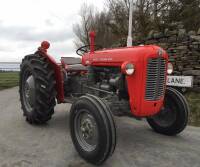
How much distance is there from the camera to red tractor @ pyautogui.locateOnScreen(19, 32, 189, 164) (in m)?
3.47

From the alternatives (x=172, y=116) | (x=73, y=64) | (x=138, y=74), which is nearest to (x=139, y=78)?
(x=138, y=74)

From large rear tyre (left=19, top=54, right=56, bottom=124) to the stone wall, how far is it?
474 cm

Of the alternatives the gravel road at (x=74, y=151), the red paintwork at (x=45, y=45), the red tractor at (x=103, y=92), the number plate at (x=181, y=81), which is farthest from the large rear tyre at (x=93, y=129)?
the number plate at (x=181, y=81)

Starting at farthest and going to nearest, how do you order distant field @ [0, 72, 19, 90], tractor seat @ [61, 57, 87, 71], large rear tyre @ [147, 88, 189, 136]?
distant field @ [0, 72, 19, 90] < tractor seat @ [61, 57, 87, 71] < large rear tyre @ [147, 88, 189, 136]

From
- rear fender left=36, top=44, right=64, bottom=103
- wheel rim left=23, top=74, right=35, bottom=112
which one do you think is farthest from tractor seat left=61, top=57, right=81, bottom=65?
wheel rim left=23, top=74, right=35, bottom=112

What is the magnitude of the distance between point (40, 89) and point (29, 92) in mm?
499

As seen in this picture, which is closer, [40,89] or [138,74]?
[138,74]

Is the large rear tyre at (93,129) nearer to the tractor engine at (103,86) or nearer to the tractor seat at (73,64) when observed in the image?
the tractor engine at (103,86)

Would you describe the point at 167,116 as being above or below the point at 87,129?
below

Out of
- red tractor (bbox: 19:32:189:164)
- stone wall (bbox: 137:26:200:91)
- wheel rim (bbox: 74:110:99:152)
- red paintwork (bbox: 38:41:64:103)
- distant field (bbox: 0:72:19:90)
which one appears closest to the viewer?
red tractor (bbox: 19:32:189:164)

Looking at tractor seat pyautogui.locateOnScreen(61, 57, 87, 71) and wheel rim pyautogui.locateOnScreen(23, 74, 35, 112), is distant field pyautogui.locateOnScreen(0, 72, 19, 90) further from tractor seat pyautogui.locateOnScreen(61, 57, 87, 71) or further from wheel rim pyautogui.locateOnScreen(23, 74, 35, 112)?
tractor seat pyautogui.locateOnScreen(61, 57, 87, 71)

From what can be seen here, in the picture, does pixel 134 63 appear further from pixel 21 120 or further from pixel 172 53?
pixel 172 53

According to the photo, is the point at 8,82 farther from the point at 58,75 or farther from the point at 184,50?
the point at 58,75

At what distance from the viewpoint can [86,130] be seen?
3.67m
